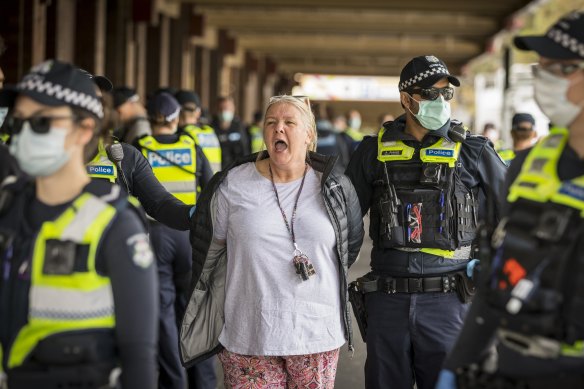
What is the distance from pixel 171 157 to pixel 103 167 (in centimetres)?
213

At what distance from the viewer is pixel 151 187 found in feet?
18.4

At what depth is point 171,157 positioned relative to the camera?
7.71 m

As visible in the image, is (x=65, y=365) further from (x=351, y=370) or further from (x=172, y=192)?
(x=351, y=370)

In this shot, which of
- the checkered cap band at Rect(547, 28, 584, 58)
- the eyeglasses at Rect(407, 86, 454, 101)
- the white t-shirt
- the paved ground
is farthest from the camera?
the paved ground

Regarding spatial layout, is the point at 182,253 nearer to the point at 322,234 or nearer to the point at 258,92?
the point at 322,234

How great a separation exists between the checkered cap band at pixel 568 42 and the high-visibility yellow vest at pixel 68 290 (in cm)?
158

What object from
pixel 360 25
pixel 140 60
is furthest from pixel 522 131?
pixel 360 25

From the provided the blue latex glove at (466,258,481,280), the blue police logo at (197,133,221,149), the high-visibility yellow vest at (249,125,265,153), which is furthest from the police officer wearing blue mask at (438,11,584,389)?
the high-visibility yellow vest at (249,125,265,153)

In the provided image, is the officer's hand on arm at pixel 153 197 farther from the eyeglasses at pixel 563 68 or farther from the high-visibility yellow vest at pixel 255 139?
the high-visibility yellow vest at pixel 255 139

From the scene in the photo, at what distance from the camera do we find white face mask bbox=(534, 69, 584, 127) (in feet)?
11.2

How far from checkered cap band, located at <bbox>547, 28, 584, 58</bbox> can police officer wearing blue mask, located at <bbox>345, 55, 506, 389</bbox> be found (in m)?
2.07

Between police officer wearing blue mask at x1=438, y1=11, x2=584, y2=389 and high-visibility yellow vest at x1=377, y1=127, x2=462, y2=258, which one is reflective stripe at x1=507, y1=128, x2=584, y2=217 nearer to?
police officer wearing blue mask at x1=438, y1=11, x2=584, y2=389

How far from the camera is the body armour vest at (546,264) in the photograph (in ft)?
10.8

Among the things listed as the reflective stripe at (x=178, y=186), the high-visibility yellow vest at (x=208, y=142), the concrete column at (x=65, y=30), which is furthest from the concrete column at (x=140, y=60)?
the reflective stripe at (x=178, y=186)
